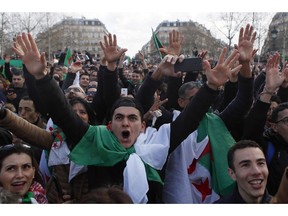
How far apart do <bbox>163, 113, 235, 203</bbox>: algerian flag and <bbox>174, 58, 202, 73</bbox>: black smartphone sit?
42cm

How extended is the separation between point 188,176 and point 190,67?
903mm

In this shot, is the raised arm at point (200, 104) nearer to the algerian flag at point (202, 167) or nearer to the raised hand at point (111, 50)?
the algerian flag at point (202, 167)

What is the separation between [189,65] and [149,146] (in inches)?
34.5

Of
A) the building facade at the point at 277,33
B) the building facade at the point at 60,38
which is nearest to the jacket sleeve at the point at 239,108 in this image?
the building facade at the point at 60,38

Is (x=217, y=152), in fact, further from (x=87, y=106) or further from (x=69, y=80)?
(x=69, y=80)

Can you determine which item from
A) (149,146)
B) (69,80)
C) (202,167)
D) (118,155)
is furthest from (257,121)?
(69,80)

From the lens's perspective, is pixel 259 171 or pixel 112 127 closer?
pixel 259 171

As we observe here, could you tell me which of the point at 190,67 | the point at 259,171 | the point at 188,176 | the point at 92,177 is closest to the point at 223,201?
the point at 259,171

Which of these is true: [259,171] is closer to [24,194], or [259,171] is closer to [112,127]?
[112,127]

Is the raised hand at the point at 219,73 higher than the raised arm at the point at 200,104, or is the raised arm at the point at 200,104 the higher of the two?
the raised hand at the point at 219,73

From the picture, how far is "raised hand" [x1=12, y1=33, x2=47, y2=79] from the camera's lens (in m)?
2.46

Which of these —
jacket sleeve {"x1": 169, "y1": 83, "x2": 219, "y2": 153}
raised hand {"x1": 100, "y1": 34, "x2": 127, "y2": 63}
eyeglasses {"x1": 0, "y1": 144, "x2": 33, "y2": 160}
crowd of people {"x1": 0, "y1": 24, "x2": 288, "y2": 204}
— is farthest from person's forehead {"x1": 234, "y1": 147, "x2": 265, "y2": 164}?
raised hand {"x1": 100, "y1": 34, "x2": 127, "y2": 63}

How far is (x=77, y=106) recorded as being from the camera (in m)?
3.23

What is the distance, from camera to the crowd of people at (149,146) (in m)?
2.33
